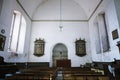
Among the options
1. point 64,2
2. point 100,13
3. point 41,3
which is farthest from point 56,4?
point 100,13

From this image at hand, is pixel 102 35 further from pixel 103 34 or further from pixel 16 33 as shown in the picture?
pixel 16 33

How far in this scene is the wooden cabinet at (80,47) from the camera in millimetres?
8973

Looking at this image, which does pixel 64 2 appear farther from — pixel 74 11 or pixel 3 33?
pixel 3 33

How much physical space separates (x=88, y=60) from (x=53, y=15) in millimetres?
5523

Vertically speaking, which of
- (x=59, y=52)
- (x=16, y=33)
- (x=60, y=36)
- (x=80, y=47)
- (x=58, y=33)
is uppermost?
(x=58, y=33)

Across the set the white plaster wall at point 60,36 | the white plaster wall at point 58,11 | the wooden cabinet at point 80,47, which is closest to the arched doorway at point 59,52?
the white plaster wall at point 60,36

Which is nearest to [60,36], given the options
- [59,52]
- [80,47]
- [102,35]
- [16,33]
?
[59,52]

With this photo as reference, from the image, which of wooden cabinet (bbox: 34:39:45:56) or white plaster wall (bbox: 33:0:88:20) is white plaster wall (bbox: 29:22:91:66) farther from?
white plaster wall (bbox: 33:0:88:20)

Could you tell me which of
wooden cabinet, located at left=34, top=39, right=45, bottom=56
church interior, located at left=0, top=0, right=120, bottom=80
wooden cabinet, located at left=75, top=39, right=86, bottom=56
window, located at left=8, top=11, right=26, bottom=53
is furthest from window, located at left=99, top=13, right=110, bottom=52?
window, located at left=8, top=11, right=26, bottom=53

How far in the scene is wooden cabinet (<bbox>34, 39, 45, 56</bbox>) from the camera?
8935mm

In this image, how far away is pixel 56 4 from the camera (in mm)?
10016

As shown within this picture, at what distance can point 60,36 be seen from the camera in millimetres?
9414

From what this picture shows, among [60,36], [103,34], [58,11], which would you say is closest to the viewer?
[103,34]

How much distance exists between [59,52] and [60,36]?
1.56 m
